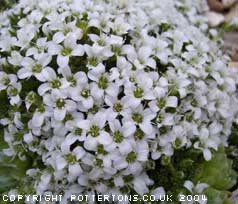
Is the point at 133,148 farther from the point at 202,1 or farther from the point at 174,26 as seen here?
the point at 202,1

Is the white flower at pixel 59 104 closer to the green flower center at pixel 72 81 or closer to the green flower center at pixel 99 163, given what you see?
the green flower center at pixel 72 81

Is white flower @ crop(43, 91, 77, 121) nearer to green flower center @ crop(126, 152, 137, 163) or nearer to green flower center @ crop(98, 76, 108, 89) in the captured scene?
green flower center @ crop(98, 76, 108, 89)

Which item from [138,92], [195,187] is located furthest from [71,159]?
[195,187]

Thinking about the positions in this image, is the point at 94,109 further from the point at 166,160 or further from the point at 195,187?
the point at 195,187

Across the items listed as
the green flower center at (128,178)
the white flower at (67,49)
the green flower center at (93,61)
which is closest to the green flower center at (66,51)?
the white flower at (67,49)

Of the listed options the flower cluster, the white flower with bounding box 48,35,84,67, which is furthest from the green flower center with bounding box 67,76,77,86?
the white flower with bounding box 48,35,84,67

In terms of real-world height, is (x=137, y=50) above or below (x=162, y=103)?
above

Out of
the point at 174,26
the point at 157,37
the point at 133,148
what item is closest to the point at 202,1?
the point at 174,26
